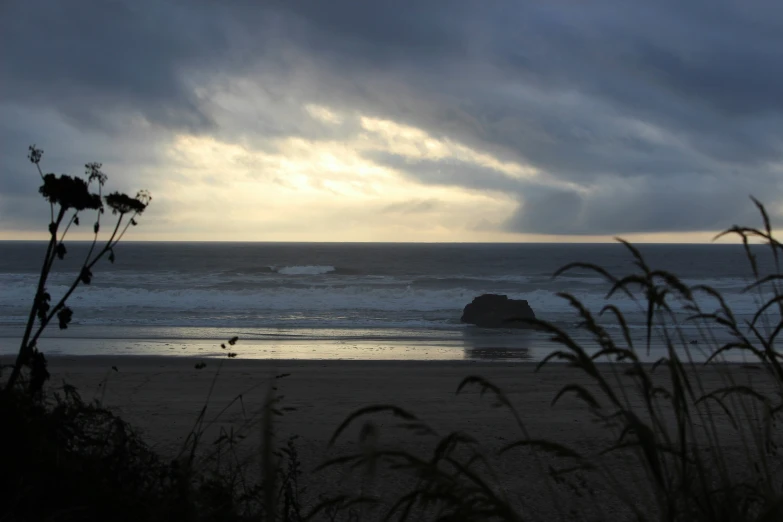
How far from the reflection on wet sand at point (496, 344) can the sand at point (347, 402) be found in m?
1.80

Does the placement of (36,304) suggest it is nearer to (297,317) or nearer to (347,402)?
(347,402)

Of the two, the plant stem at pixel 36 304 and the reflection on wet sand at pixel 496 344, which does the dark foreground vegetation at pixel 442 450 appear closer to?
the plant stem at pixel 36 304

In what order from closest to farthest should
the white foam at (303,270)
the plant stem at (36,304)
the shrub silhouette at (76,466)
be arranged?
the shrub silhouette at (76,466)
the plant stem at (36,304)
the white foam at (303,270)

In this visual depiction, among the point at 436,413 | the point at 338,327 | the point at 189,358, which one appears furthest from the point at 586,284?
the point at 436,413

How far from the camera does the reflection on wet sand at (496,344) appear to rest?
16.2 meters

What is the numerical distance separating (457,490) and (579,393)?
0.48 meters

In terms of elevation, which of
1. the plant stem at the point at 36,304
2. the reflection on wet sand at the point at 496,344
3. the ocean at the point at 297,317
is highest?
the plant stem at the point at 36,304

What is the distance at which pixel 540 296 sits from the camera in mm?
37188

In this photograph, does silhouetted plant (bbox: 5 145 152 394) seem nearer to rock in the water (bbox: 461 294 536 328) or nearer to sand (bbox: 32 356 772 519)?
sand (bbox: 32 356 772 519)

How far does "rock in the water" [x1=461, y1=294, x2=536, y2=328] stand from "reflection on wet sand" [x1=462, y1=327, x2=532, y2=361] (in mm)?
756

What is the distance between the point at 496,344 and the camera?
60.8 ft

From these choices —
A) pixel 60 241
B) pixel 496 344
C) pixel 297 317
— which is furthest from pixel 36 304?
pixel 297 317

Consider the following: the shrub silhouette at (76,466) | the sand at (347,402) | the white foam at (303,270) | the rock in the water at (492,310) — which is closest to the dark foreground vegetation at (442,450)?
the shrub silhouette at (76,466)

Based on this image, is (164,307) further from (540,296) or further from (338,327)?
(540,296)
